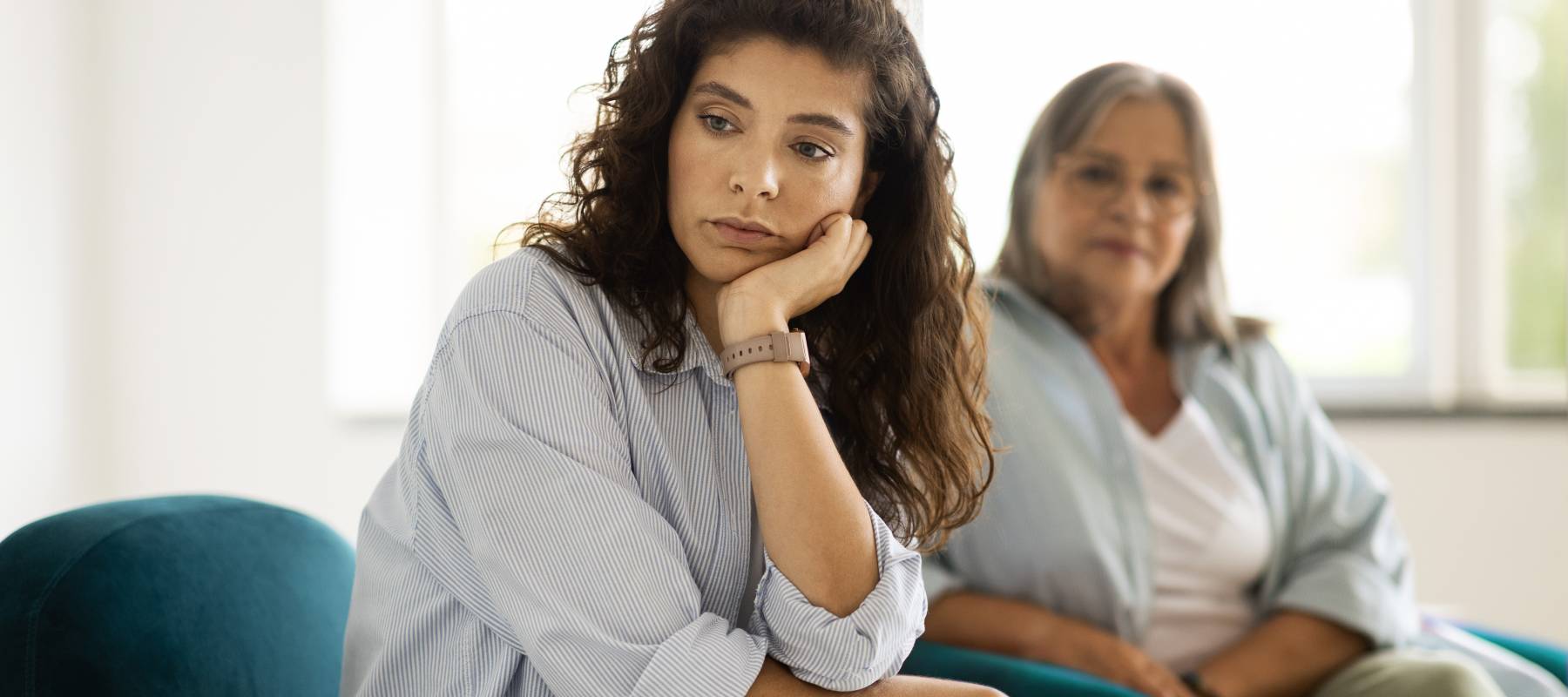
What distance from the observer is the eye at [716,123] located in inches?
49.3

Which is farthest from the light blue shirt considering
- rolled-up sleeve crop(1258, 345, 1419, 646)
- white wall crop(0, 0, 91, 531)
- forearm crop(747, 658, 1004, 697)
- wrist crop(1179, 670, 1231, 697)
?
white wall crop(0, 0, 91, 531)

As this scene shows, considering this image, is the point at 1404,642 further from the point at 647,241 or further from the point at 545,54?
the point at 545,54

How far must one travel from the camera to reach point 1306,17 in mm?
3600

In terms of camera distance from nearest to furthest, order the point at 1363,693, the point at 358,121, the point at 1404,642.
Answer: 1. the point at 1363,693
2. the point at 1404,642
3. the point at 358,121

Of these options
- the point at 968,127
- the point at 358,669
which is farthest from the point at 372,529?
the point at 968,127

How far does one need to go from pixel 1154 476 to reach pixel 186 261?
2.93 meters

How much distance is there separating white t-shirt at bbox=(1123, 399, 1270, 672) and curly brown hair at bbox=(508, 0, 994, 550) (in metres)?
0.67

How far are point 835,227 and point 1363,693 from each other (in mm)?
1200

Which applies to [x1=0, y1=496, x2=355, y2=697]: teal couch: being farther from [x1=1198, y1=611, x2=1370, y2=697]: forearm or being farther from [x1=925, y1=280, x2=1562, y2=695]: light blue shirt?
[x1=1198, y1=611, x2=1370, y2=697]: forearm

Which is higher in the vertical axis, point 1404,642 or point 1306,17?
point 1306,17

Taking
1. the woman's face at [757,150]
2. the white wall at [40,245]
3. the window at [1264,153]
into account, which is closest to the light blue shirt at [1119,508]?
the woman's face at [757,150]

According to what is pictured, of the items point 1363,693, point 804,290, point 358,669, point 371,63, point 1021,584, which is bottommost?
point 1363,693

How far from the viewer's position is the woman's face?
1228 millimetres

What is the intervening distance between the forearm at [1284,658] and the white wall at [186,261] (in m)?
2.57
